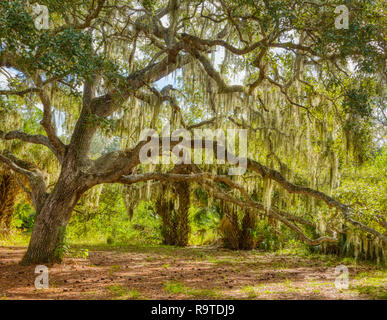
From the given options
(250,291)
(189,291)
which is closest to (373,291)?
(250,291)

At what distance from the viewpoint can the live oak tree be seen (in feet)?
15.4

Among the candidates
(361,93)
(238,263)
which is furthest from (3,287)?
(361,93)

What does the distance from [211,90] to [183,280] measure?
3782 millimetres

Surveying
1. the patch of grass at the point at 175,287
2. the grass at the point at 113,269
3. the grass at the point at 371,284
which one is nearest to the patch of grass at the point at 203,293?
the patch of grass at the point at 175,287

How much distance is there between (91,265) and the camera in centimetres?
671

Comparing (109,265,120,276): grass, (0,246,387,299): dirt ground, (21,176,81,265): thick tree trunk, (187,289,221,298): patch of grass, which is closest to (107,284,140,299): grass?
(0,246,387,299): dirt ground

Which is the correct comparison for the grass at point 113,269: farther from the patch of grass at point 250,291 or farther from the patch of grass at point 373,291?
the patch of grass at point 373,291

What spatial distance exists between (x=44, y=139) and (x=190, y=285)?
4090mm

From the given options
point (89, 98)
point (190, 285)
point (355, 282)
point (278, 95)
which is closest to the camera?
point (190, 285)

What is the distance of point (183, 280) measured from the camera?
18.2ft

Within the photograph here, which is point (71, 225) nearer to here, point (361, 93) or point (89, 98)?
point (89, 98)

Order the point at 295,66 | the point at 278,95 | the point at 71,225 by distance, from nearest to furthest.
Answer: the point at 295,66, the point at 278,95, the point at 71,225

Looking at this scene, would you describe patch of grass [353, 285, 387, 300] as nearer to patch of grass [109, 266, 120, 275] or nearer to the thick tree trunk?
patch of grass [109, 266, 120, 275]

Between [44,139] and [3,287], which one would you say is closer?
[3,287]
